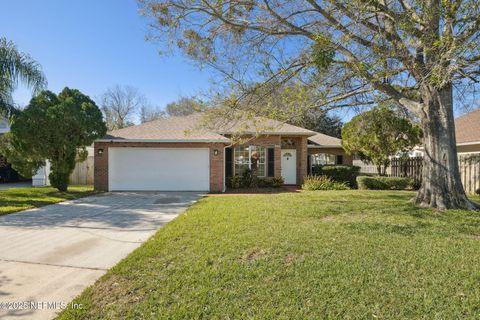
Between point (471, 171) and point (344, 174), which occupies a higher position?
point (471, 171)

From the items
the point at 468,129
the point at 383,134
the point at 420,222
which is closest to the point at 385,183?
the point at 383,134

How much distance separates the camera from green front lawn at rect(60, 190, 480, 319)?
309 cm

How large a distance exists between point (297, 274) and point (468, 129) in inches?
723

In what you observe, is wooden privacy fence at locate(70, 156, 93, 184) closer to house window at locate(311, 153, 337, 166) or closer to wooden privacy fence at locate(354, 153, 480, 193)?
house window at locate(311, 153, 337, 166)

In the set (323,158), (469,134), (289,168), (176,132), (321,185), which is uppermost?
(176,132)

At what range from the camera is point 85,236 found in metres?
6.16

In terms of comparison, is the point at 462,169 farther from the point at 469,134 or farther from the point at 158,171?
the point at 158,171

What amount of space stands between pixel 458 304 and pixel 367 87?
24.8 feet

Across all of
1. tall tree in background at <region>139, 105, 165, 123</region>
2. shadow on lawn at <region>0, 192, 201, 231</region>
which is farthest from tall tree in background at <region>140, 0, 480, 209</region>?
tall tree in background at <region>139, 105, 165, 123</region>

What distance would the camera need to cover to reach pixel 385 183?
14.6 metres

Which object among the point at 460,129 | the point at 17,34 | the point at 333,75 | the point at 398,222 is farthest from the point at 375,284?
the point at 460,129

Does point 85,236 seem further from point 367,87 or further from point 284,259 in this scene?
point 367,87

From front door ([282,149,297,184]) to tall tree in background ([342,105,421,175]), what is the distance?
3.73 meters

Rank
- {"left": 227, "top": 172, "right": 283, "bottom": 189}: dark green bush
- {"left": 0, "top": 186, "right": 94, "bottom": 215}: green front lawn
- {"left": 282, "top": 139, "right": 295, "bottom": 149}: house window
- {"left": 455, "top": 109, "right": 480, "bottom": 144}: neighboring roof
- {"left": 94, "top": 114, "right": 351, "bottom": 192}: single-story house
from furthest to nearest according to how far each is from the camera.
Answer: {"left": 282, "top": 139, "right": 295, "bottom": 149}: house window, {"left": 227, "top": 172, "right": 283, "bottom": 189}: dark green bush, {"left": 455, "top": 109, "right": 480, "bottom": 144}: neighboring roof, {"left": 94, "top": 114, "right": 351, "bottom": 192}: single-story house, {"left": 0, "top": 186, "right": 94, "bottom": 215}: green front lawn
